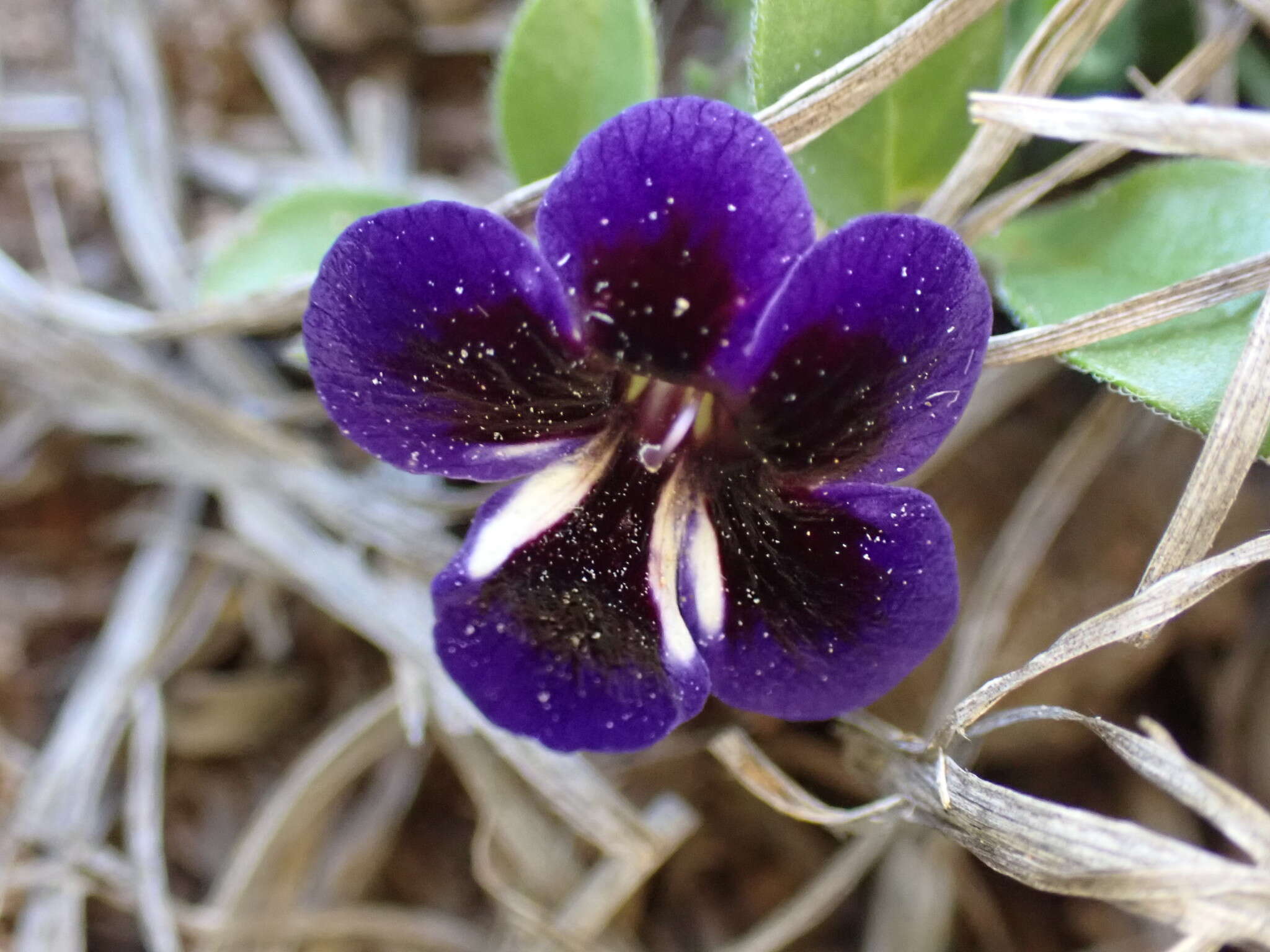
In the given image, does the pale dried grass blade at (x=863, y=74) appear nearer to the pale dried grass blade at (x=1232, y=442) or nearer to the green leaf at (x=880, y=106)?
the green leaf at (x=880, y=106)

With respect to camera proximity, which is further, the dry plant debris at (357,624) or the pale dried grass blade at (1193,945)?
the dry plant debris at (357,624)

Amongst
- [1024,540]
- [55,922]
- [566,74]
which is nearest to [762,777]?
[1024,540]

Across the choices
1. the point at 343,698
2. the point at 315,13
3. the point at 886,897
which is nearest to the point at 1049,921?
the point at 886,897

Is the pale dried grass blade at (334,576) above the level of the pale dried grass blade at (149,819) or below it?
above

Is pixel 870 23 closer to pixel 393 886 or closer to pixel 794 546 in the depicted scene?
pixel 794 546

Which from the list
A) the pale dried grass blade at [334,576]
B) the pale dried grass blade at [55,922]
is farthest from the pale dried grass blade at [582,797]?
the pale dried grass blade at [55,922]

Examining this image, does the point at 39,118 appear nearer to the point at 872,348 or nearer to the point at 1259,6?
the point at 872,348

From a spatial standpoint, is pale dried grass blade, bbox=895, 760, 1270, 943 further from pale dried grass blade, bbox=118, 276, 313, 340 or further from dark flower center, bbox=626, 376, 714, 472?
pale dried grass blade, bbox=118, 276, 313, 340

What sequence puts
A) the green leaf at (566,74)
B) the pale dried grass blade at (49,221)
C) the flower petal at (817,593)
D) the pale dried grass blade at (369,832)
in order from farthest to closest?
the pale dried grass blade at (49,221), the pale dried grass blade at (369,832), the green leaf at (566,74), the flower petal at (817,593)
